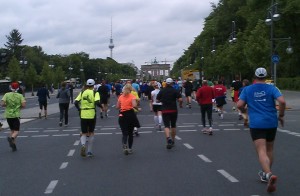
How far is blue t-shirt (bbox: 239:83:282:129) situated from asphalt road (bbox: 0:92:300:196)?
972mm

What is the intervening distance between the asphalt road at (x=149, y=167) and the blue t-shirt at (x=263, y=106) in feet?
3.19

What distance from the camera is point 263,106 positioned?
291 inches

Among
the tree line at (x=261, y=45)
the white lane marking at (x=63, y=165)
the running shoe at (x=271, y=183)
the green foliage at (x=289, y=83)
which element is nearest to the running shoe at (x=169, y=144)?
the white lane marking at (x=63, y=165)

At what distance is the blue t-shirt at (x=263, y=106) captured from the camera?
7359 mm

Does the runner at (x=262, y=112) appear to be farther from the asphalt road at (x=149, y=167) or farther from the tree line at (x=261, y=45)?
the tree line at (x=261, y=45)

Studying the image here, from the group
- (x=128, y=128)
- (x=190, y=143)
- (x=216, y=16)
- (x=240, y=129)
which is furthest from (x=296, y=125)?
(x=216, y=16)

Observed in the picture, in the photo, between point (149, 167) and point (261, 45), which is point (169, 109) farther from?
point (261, 45)

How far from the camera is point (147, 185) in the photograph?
7.87 m

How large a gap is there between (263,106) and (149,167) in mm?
3047

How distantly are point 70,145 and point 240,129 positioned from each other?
6.22m

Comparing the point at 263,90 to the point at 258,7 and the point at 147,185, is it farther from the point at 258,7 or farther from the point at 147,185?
the point at 258,7

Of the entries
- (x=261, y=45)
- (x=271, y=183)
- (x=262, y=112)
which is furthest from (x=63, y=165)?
(x=261, y=45)

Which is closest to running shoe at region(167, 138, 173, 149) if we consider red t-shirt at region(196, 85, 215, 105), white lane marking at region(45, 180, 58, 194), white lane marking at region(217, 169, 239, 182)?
white lane marking at region(217, 169, 239, 182)

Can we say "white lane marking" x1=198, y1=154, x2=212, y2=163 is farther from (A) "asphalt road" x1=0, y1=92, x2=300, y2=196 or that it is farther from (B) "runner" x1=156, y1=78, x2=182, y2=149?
(B) "runner" x1=156, y1=78, x2=182, y2=149
